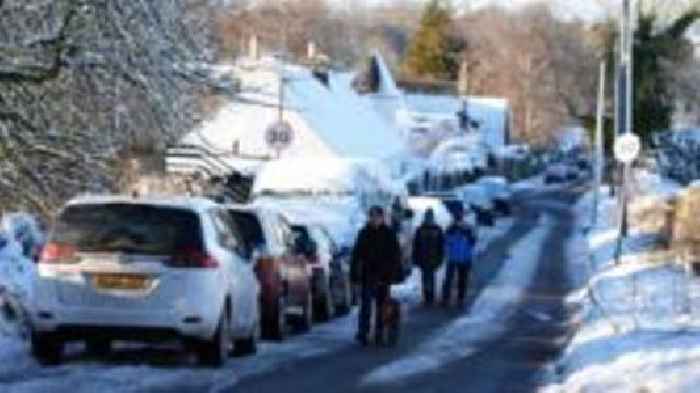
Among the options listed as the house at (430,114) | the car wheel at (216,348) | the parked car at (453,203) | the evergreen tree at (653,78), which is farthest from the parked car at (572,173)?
the car wheel at (216,348)

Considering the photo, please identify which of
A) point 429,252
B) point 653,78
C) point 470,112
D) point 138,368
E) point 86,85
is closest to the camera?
point 138,368

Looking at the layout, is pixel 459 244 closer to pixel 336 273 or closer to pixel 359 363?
pixel 336 273

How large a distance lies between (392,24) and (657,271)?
14594 cm

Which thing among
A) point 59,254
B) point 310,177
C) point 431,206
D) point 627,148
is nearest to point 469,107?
point 431,206

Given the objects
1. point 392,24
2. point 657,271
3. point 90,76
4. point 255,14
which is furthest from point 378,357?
point 392,24

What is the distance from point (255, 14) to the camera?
36.9 metres

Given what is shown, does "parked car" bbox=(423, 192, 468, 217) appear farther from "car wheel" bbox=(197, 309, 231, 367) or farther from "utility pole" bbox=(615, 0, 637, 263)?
"car wheel" bbox=(197, 309, 231, 367)

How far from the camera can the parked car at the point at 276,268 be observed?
23.7m

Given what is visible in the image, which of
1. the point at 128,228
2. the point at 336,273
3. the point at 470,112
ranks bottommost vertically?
the point at 470,112

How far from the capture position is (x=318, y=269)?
94.7 feet

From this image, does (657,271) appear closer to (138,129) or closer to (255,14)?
(255,14)

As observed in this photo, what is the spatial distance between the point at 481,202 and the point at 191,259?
2609 inches

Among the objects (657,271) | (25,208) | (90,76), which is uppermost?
(90,76)

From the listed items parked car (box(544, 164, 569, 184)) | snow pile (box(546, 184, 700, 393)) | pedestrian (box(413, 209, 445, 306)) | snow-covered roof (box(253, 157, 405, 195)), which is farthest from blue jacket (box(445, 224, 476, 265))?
parked car (box(544, 164, 569, 184))
